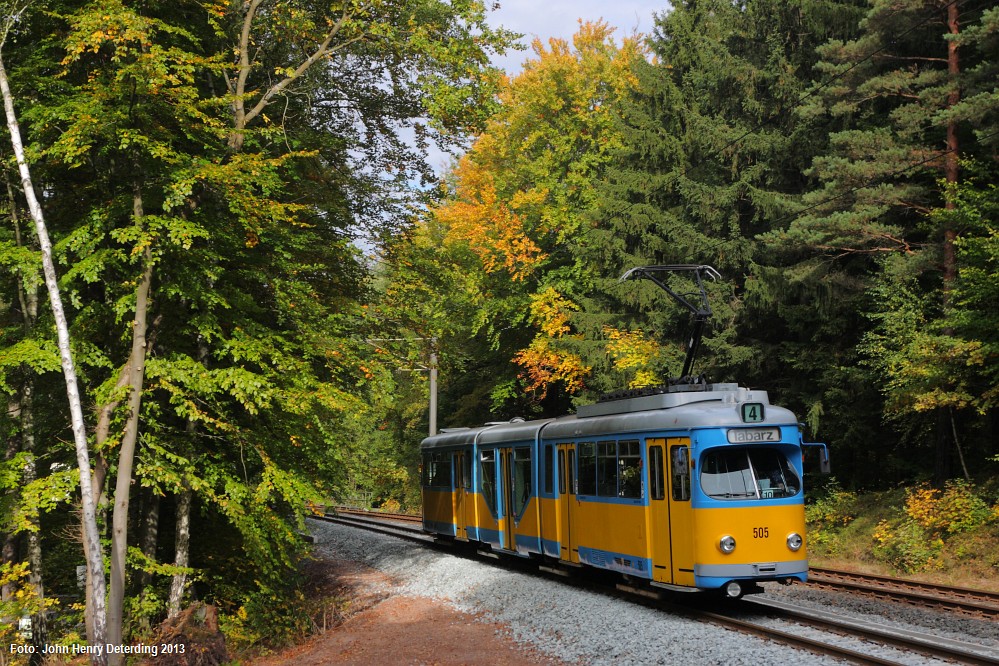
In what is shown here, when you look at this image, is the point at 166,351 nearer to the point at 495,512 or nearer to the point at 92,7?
the point at 92,7

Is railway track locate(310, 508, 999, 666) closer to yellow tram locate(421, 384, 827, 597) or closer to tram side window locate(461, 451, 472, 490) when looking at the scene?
yellow tram locate(421, 384, 827, 597)

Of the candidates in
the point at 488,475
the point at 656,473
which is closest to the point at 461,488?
the point at 488,475

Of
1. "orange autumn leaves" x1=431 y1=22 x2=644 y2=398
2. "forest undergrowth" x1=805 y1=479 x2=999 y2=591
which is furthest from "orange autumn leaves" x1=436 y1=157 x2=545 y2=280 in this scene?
"forest undergrowth" x1=805 y1=479 x2=999 y2=591

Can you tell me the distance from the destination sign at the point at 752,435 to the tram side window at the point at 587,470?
10.2 ft

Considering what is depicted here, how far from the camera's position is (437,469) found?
23656mm

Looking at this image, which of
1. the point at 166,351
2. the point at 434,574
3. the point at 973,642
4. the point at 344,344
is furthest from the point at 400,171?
the point at 973,642

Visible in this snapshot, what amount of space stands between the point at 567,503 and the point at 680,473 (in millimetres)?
4005

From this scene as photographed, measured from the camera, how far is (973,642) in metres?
10.8

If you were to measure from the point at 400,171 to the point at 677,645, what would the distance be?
13.2 m

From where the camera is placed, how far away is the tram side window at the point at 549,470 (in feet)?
55.1

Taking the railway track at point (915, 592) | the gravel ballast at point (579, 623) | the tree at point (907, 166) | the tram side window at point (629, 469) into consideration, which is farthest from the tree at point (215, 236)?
the tree at point (907, 166)

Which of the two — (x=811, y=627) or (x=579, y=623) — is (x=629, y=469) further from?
(x=811, y=627)

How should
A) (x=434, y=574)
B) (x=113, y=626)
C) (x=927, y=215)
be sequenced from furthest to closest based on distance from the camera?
(x=927, y=215), (x=434, y=574), (x=113, y=626)

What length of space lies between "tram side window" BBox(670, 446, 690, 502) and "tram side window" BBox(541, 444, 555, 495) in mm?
4165
